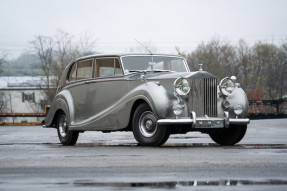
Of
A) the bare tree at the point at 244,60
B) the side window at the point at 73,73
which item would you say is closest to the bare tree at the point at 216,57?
the bare tree at the point at 244,60

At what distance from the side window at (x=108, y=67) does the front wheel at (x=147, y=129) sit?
1421 mm

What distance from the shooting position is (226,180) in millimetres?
6102

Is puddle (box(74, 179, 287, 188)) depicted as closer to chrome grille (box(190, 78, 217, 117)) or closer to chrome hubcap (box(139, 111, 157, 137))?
chrome hubcap (box(139, 111, 157, 137))

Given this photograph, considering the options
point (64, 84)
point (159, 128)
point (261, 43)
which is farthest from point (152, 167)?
point (261, 43)

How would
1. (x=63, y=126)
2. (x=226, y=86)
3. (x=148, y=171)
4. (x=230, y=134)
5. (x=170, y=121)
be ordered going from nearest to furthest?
1. (x=148, y=171)
2. (x=170, y=121)
3. (x=226, y=86)
4. (x=230, y=134)
5. (x=63, y=126)

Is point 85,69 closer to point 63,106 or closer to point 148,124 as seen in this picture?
point 63,106

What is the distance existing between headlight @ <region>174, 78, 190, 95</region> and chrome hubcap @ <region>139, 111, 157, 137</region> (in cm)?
70

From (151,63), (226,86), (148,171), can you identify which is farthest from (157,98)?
(148,171)

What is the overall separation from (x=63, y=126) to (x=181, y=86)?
3.93 metres

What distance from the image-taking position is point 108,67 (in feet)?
43.3

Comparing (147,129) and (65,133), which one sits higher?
(147,129)

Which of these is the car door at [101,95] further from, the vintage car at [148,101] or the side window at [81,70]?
the side window at [81,70]

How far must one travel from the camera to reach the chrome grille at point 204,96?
11.7 metres

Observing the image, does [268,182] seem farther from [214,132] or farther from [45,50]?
[45,50]
